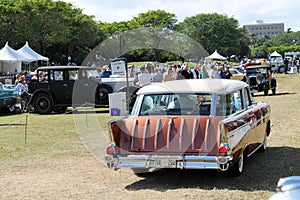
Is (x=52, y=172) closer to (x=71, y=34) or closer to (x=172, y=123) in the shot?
(x=172, y=123)

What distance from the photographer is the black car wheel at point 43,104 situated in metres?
19.2

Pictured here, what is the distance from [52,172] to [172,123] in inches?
94.2

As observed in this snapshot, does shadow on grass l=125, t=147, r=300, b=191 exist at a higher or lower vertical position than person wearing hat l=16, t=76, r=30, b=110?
lower

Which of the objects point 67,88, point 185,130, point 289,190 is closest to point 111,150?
point 185,130

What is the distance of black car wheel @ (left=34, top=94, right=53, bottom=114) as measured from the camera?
62.9 ft

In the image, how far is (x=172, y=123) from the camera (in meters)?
7.33

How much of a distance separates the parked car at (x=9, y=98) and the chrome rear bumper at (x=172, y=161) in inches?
522

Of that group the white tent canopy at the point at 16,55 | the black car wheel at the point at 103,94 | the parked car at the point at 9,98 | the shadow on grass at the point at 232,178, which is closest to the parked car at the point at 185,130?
the shadow on grass at the point at 232,178

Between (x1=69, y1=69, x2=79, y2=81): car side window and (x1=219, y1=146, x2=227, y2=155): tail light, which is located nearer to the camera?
(x1=219, y1=146, x2=227, y2=155): tail light

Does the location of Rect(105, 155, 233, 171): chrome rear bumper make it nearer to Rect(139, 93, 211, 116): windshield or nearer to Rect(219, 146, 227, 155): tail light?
Rect(219, 146, 227, 155): tail light

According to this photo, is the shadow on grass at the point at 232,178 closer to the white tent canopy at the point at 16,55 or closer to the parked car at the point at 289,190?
the parked car at the point at 289,190

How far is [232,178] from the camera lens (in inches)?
292

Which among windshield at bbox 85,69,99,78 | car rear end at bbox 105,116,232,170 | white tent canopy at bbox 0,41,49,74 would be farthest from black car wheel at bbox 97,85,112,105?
white tent canopy at bbox 0,41,49,74

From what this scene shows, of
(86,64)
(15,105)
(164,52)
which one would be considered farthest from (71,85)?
(164,52)
